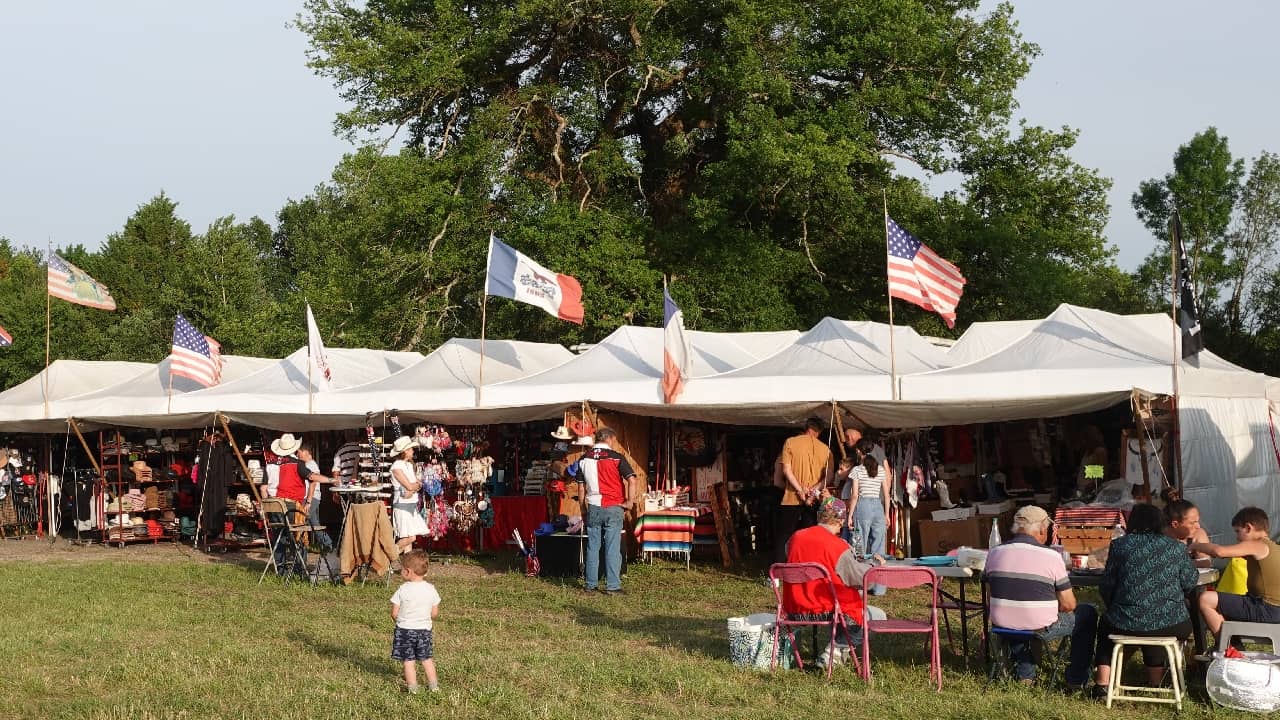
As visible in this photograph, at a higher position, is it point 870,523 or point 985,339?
point 985,339

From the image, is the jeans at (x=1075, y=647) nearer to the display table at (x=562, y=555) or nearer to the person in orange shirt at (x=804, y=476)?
the person in orange shirt at (x=804, y=476)

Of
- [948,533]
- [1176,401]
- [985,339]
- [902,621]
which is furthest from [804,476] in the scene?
[902,621]

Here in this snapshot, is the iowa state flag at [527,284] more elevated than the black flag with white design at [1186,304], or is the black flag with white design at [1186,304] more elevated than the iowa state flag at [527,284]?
the iowa state flag at [527,284]

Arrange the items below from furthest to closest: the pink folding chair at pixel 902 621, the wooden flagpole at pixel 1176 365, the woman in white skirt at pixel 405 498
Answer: the woman in white skirt at pixel 405 498, the wooden flagpole at pixel 1176 365, the pink folding chair at pixel 902 621

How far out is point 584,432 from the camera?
13.3 m

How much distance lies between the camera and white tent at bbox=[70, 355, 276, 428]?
634 inches

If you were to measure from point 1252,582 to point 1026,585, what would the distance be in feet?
4.06

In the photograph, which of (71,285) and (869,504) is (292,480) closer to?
(869,504)

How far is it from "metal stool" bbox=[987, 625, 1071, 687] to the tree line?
1321 centimetres

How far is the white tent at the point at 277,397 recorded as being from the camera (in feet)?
51.0

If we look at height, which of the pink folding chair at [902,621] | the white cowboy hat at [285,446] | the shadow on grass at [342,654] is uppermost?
the white cowboy hat at [285,446]

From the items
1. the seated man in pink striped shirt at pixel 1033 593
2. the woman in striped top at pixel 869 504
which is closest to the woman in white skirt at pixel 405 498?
the woman in striped top at pixel 869 504

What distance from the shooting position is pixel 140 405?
1686cm

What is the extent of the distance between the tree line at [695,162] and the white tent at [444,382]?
3.61 meters
